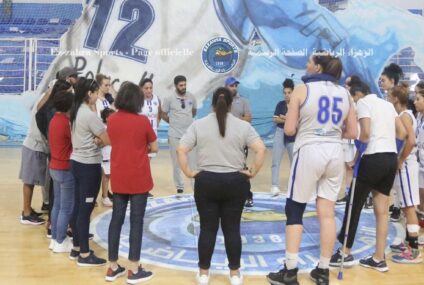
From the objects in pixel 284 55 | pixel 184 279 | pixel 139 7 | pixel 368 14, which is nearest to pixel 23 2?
pixel 139 7

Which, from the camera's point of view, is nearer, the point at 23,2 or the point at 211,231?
the point at 211,231

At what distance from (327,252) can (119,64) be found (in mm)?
7641

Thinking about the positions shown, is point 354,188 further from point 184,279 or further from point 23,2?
point 23,2

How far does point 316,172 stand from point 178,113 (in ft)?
9.81

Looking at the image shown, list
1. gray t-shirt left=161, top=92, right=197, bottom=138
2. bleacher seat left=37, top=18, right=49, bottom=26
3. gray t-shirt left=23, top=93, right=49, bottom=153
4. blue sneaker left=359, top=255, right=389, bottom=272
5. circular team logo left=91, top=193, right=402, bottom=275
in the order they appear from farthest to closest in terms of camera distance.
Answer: bleacher seat left=37, top=18, right=49, bottom=26, gray t-shirt left=161, top=92, right=197, bottom=138, gray t-shirt left=23, top=93, right=49, bottom=153, circular team logo left=91, top=193, right=402, bottom=275, blue sneaker left=359, top=255, right=389, bottom=272

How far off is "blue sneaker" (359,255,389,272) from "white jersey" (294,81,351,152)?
1.09 m

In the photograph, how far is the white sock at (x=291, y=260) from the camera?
11.0 feet

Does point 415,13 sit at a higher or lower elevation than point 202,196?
higher

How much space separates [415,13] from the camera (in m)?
10.6

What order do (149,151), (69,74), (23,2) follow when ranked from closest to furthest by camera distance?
1. (149,151)
2. (69,74)
3. (23,2)

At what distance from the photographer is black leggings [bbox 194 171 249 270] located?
3205mm

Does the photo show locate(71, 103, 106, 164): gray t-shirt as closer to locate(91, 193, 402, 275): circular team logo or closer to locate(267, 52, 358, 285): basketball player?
locate(91, 193, 402, 275): circular team logo

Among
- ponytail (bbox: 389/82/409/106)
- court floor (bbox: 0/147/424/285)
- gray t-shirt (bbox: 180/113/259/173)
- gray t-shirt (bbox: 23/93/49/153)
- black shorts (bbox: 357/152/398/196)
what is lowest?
court floor (bbox: 0/147/424/285)

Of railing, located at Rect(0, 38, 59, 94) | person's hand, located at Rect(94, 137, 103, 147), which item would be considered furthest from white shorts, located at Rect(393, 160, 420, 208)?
railing, located at Rect(0, 38, 59, 94)
